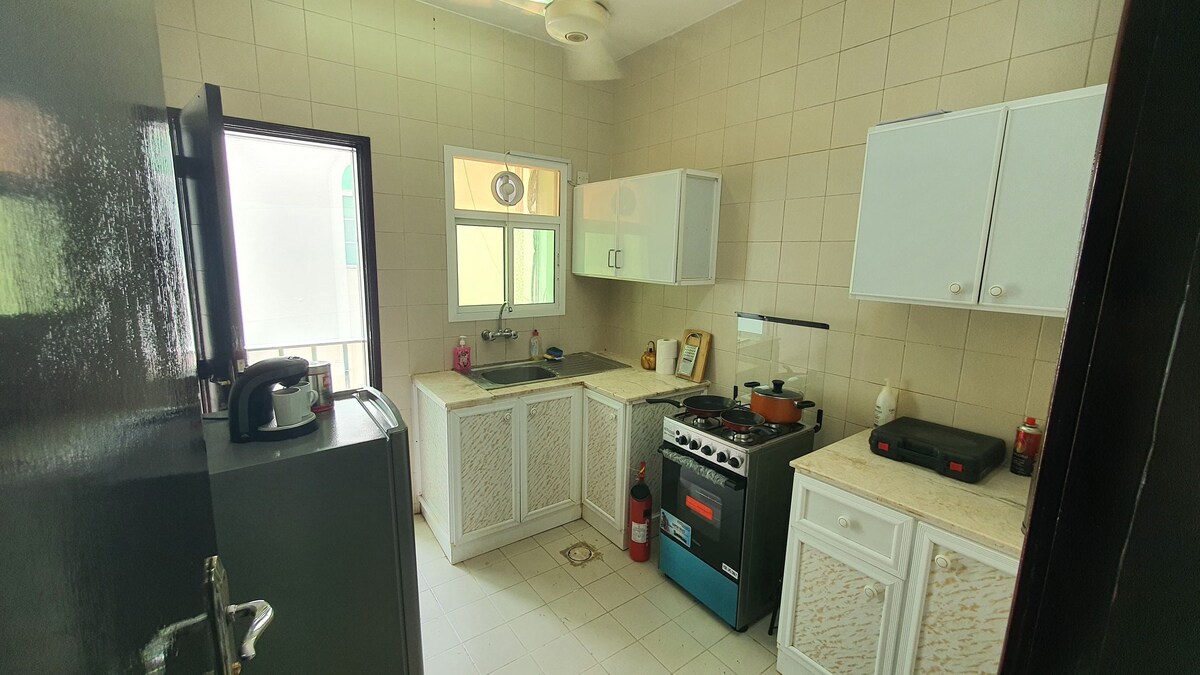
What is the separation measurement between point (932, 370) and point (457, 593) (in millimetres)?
2353

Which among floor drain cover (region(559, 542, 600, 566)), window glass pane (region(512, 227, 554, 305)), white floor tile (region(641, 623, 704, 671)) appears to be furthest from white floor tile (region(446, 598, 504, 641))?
window glass pane (region(512, 227, 554, 305))

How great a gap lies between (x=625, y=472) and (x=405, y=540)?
1393 millimetres

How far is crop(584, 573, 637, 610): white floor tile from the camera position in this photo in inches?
87.7

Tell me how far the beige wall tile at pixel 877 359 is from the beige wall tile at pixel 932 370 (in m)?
0.03

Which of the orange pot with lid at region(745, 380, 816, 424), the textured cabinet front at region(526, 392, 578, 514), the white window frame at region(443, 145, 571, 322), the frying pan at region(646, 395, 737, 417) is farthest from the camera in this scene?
the white window frame at region(443, 145, 571, 322)

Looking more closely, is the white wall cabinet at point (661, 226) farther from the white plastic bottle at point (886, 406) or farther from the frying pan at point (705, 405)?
the white plastic bottle at point (886, 406)

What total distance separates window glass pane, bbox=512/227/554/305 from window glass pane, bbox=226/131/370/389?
938 mm

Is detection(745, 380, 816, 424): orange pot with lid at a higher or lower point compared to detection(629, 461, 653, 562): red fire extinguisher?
higher

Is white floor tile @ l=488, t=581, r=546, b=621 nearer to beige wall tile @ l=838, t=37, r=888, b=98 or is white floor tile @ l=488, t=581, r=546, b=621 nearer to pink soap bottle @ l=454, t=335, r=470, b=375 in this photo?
pink soap bottle @ l=454, t=335, r=470, b=375

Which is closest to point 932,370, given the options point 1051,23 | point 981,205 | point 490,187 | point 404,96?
point 981,205

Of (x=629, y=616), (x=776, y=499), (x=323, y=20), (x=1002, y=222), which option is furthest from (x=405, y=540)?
(x=323, y=20)

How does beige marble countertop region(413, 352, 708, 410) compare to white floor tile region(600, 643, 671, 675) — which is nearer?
white floor tile region(600, 643, 671, 675)

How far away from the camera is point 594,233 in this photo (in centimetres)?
306

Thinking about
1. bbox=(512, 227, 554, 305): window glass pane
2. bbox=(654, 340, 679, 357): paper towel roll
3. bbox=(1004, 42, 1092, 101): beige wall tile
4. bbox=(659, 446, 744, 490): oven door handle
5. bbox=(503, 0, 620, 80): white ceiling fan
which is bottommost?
bbox=(659, 446, 744, 490): oven door handle
